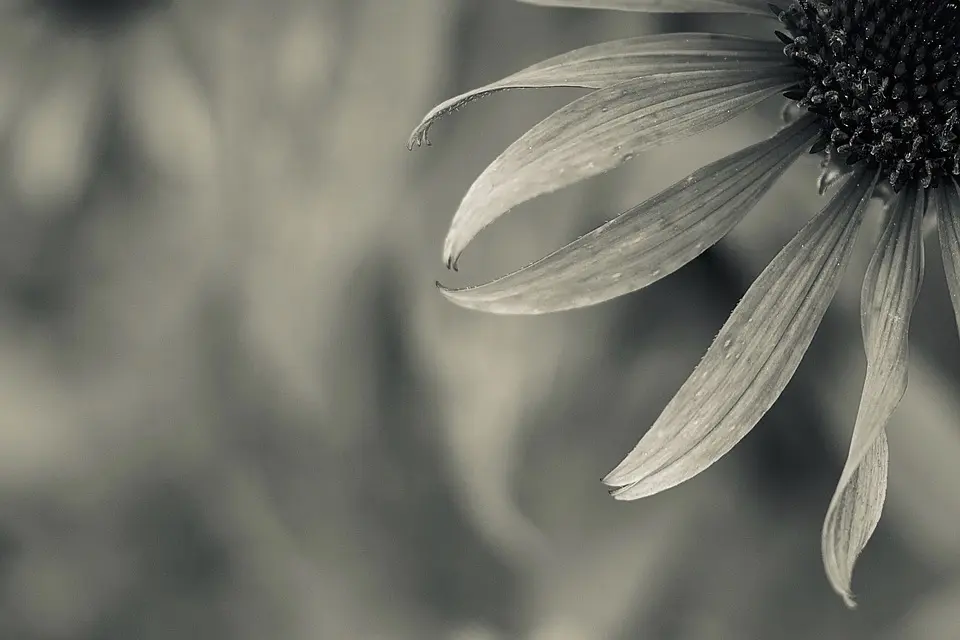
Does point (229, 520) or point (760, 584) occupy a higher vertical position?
point (229, 520)

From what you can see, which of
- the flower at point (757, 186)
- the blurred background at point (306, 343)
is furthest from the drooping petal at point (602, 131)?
the blurred background at point (306, 343)

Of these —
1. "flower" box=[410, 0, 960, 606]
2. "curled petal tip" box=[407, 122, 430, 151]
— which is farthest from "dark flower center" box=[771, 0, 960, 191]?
"curled petal tip" box=[407, 122, 430, 151]

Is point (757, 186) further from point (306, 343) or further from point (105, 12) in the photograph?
point (105, 12)

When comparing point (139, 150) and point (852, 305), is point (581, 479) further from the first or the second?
point (139, 150)

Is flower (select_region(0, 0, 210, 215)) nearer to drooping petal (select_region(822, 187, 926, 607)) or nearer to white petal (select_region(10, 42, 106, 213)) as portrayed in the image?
white petal (select_region(10, 42, 106, 213))

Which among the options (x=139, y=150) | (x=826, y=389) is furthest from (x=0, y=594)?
(x=826, y=389)

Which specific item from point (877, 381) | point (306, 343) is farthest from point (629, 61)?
point (306, 343)

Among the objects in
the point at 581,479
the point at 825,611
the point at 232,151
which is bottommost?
the point at 825,611
